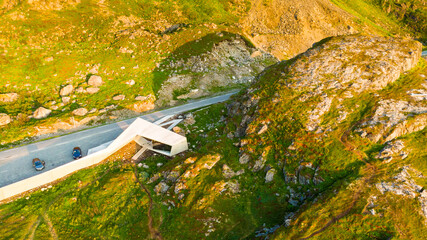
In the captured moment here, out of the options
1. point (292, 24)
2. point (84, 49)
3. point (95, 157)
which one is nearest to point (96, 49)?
point (84, 49)

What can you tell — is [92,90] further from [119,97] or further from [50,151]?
[50,151]

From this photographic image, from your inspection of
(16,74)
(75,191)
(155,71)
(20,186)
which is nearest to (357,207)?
(75,191)

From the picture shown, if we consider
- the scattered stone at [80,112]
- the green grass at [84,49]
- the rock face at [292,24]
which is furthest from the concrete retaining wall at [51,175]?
the rock face at [292,24]

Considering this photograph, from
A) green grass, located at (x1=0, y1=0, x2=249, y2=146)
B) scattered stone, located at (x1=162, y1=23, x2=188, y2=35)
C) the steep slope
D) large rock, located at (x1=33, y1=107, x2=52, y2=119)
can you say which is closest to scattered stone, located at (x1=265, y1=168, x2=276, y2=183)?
the steep slope

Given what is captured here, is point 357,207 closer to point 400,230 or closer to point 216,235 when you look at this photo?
point 400,230

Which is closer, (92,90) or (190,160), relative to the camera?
(190,160)

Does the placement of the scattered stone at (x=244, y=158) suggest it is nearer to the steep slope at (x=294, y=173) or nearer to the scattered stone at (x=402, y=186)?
the steep slope at (x=294, y=173)

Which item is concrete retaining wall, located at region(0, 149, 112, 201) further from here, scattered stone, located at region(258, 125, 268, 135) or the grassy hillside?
scattered stone, located at region(258, 125, 268, 135)
